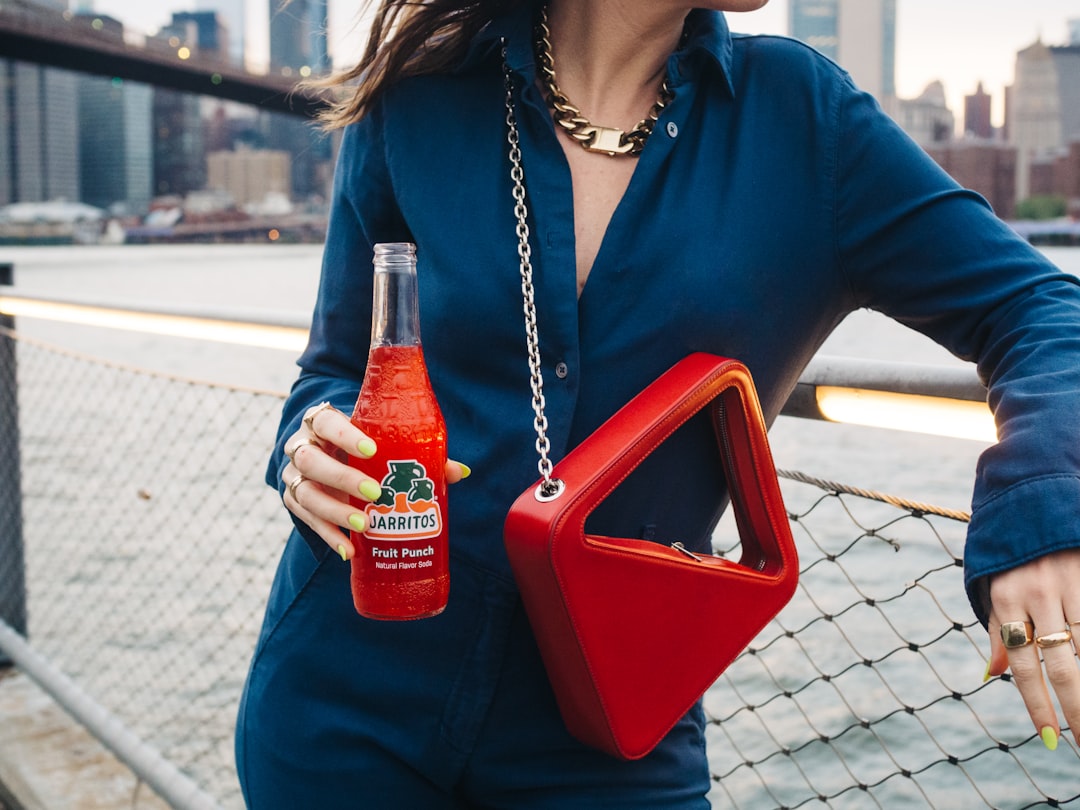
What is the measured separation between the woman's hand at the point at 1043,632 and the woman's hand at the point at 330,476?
39 cm

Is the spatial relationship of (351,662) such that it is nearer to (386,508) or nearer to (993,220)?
(386,508)

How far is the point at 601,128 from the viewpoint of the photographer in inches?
38.8

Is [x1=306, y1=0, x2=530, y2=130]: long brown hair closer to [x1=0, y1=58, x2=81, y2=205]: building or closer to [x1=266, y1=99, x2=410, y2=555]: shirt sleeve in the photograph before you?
[x1=266, y1=99, x2=410, y2=555]: shirt sleeve

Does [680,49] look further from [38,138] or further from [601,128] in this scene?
[38,138]

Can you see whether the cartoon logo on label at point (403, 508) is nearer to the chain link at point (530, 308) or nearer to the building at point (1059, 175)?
the chain link at point (530, 308)

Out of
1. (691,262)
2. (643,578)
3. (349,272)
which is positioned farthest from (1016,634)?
(349,272)

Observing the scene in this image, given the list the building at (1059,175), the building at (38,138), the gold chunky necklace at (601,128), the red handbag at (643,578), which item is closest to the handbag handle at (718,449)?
the red handbag at (643,578)

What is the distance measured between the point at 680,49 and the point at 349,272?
36 centimetres

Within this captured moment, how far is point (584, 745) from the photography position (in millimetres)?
927

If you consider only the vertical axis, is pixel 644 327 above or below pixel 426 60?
below

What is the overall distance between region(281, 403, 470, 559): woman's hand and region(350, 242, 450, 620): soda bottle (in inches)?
0.5

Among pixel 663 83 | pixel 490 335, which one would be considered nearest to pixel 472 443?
pixel 490 335

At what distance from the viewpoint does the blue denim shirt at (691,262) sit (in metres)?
0.88

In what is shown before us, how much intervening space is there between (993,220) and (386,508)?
0.51 metres
